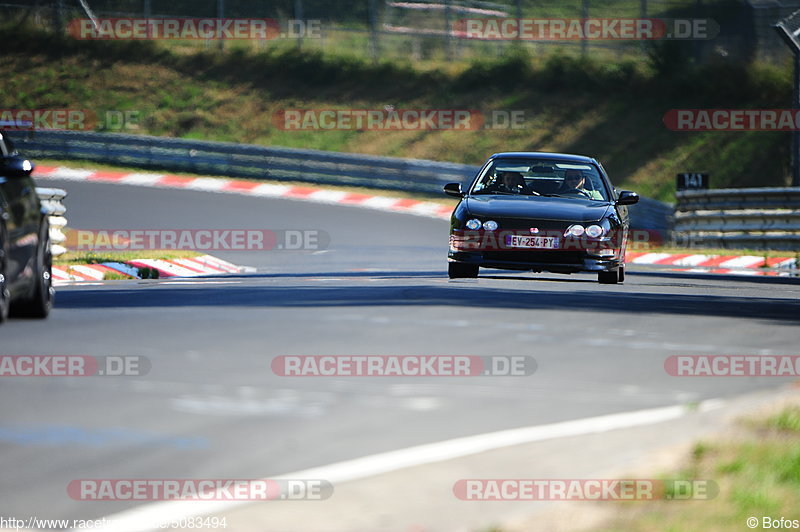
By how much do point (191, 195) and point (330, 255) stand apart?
797 centimetres

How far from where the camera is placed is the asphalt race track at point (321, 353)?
671 centimetres

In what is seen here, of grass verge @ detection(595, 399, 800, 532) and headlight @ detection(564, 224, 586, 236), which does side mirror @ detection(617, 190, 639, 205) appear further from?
grass verge @ detection(595, 399, 800, 532)

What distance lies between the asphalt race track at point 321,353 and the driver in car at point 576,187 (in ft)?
3.41

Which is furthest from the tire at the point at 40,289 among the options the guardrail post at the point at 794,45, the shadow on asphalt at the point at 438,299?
the guardrail post at the point at 794,45

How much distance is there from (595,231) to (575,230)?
A: 8.8 inches

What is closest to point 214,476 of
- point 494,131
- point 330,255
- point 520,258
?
point 520,258

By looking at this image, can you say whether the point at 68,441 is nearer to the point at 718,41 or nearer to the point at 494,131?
the point at 494,131

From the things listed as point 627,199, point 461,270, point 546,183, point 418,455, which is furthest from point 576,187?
point 418,455

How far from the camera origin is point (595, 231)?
1475 cm

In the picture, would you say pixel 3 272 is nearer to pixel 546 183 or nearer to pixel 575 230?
pixel 575 230

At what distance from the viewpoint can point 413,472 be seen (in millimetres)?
6375

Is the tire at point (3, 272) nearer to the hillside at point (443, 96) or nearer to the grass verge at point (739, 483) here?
the grass verge at point (739, 483)

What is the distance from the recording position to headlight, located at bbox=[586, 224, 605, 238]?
14727 millimetres

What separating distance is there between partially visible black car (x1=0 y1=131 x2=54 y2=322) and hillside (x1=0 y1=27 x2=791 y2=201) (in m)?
25.3
